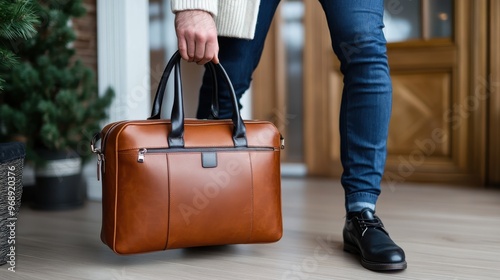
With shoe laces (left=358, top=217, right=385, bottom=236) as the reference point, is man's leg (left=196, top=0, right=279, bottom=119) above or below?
above

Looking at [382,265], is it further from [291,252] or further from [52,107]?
[52,107]

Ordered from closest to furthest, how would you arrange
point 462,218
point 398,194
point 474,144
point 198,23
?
point 198,23 → point 462,218 → point 398,194 → point 474,144

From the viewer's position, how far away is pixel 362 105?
4.05 ft

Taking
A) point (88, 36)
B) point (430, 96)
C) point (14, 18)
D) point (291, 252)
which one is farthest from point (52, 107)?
point (430, 96)

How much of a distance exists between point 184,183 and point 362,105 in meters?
0.43

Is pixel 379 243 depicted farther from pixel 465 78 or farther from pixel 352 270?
pixel 465 78

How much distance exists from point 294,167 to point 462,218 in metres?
1.33

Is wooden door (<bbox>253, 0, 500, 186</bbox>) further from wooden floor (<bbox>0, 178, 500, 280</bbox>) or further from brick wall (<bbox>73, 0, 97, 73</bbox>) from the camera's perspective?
brick wall (<bbox>73, 0, 97, 73</bbox>)

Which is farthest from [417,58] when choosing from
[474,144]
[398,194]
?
[398,194]

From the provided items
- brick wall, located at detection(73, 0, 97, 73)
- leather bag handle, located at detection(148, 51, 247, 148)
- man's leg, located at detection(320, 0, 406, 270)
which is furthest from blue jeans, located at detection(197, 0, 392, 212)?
brick wall, located at detection(73, 0, 97, 73)

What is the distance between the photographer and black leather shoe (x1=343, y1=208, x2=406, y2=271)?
1098 mm

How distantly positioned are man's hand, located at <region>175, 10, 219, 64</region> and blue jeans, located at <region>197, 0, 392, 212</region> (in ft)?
0.97

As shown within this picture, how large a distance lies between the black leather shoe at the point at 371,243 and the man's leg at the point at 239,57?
39 cm

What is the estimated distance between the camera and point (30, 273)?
3.69 feet
